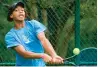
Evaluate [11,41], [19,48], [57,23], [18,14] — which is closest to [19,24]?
[18,14]

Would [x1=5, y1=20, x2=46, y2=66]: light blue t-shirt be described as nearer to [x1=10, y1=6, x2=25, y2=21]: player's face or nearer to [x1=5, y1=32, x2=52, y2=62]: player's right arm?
[x1=5, y1=32, x2=52, y2=62]: player's right arm

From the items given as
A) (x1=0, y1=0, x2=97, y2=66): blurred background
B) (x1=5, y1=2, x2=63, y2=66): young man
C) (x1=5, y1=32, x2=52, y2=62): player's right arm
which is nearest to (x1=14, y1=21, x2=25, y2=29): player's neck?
(x1=5, y1=2, x2=63, y2=66): young man

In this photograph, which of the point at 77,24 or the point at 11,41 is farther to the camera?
the point at 77,24

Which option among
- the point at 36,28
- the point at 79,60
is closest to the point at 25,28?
the point at 36,28

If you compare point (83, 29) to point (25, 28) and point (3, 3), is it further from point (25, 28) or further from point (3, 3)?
point (25, 28)

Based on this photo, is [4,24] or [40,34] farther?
A: [4,24]

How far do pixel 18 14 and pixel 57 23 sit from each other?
177 centimetres

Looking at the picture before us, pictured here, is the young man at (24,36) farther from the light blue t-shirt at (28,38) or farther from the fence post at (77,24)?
the fence post at (77,24)

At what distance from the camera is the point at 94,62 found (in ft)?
19.8

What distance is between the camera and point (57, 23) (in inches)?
245

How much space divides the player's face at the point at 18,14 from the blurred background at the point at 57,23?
1.49 m

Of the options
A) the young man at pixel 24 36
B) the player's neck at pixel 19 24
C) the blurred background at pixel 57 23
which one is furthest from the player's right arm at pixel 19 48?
the blurred background at pixel 57 23

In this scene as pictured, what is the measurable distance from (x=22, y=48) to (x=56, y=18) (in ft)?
6.44

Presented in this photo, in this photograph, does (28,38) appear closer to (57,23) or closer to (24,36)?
(24,36)
